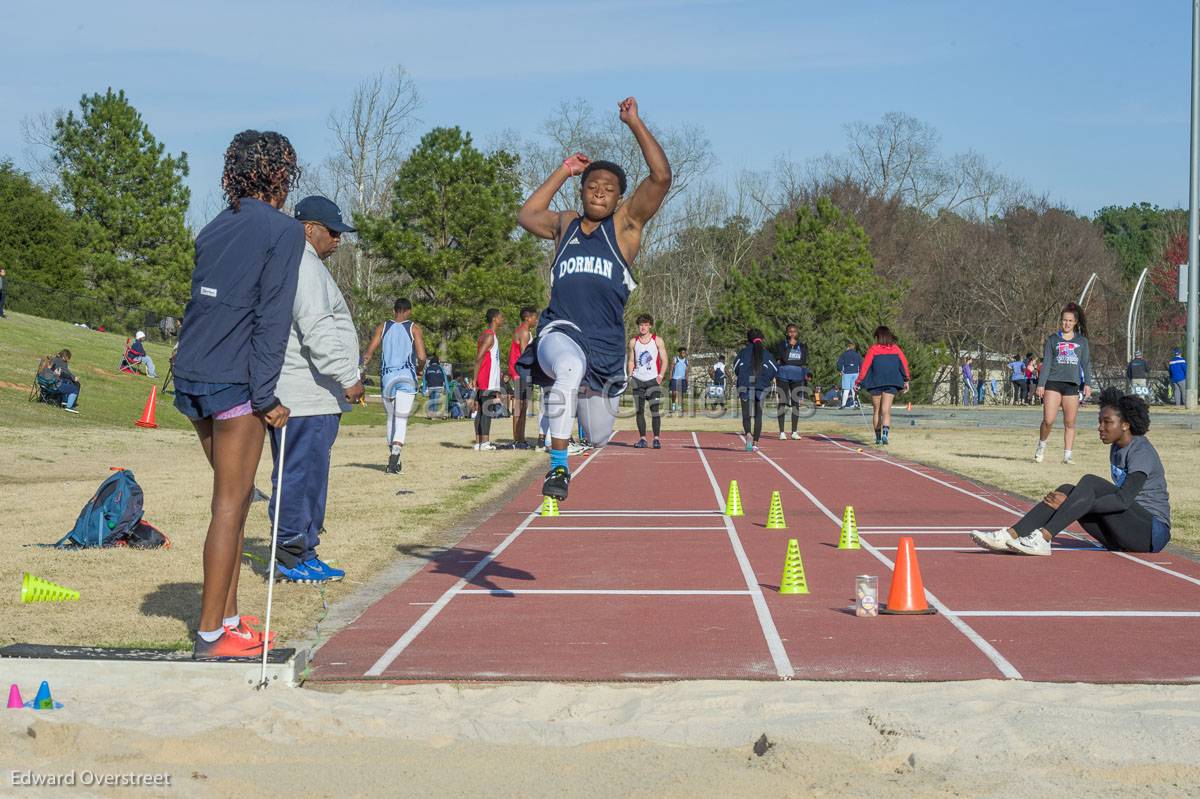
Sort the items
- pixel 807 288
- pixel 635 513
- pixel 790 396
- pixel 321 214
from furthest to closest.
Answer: pixel 807 288 → pixel 790 396 → pixel 635 513 → pixel 321 214

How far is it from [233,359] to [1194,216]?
36.6 metres

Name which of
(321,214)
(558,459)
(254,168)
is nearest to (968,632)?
(558,459)

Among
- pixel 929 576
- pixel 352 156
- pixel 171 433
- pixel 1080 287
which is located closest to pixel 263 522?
pixel 929 576

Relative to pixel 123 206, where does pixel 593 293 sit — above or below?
below

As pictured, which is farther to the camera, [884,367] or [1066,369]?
[884,367]

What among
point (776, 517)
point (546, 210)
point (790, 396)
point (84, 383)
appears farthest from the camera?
Result: point (84, 383)

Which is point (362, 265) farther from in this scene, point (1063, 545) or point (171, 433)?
point (1063, 545)

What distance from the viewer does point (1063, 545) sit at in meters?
10.4

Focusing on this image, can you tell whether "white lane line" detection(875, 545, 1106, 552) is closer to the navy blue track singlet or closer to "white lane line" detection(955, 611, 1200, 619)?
"white lane line" detection(955, 611, 1200, 619)

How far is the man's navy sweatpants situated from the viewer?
8.21m

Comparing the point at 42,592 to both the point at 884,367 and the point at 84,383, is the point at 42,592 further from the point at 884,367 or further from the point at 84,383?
the point at 84,383

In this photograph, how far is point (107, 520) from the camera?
30.9 feet

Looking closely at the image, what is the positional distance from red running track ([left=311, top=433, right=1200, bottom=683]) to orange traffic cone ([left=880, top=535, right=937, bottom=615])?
0.09m

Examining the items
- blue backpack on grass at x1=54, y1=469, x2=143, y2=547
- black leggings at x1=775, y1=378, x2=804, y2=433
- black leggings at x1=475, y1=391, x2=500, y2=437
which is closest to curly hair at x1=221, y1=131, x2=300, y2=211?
blue backpack on grass at x1=54, y1=469, x2=143, y2=547
